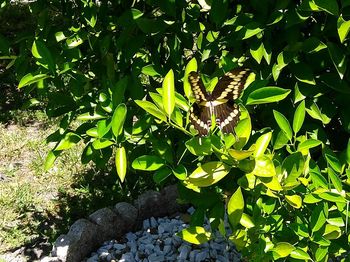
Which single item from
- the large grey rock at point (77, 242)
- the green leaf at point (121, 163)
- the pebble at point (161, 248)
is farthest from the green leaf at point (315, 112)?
the large grey rock at point (77, 242)

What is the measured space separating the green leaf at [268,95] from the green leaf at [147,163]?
0.33 m

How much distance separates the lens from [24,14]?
716 cm

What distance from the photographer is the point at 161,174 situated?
1.61m

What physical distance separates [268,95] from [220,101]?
130 mm

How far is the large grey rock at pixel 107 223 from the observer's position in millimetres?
3311

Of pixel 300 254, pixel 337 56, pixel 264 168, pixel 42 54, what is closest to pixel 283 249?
pixel 300 254

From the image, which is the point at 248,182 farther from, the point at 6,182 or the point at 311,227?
the point at 6,182

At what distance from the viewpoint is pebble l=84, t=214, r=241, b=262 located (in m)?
3.14

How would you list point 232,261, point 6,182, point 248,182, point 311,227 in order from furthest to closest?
point 6,182 < point 232,261 < point 311,227 < point 248,182

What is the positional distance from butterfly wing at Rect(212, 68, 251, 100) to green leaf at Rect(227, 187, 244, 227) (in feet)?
0.87

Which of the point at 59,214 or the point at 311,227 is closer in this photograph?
the point at 311,227

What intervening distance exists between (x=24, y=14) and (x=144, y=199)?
4.49 meters

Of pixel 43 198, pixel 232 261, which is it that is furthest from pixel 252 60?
pixel 43 198

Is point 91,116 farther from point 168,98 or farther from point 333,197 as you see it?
point 333,197
